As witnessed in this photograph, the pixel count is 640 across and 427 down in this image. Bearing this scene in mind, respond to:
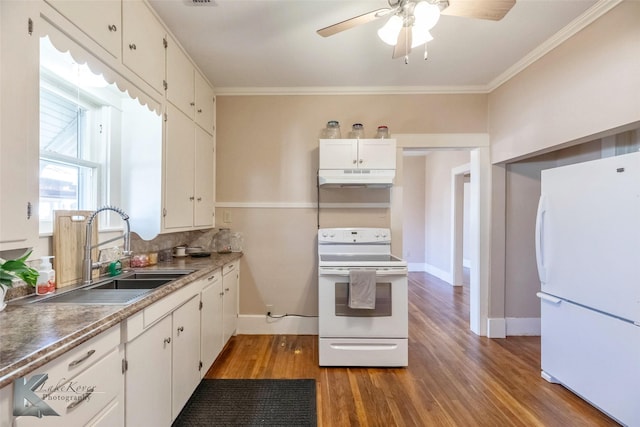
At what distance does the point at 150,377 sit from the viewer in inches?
53.4

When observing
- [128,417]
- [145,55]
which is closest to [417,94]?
[145,55]

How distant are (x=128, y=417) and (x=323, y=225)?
218cm

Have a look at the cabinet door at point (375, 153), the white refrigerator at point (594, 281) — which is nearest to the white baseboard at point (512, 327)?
the white refrigerator at point (594, 281)

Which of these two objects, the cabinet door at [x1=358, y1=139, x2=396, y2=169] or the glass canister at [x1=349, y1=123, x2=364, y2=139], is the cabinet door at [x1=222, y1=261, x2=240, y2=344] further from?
the glass canister at [x1=349, y1=123, x2=364, y2=139]

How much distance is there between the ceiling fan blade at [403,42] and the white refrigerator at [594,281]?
1409mm

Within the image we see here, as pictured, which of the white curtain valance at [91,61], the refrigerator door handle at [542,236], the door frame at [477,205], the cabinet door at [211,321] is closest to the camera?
the white curtain valance at [91,61]

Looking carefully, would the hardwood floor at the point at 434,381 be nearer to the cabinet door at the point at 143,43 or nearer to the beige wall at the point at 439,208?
the cabinet door at the point at 143,43

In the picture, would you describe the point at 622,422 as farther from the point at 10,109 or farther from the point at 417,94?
the point at 10,109

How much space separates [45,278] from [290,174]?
213 centimetres

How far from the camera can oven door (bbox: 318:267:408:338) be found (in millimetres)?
2367

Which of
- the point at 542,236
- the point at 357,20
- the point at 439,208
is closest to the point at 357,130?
the point at 357,20

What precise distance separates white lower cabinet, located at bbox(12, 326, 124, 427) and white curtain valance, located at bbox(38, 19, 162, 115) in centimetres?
122

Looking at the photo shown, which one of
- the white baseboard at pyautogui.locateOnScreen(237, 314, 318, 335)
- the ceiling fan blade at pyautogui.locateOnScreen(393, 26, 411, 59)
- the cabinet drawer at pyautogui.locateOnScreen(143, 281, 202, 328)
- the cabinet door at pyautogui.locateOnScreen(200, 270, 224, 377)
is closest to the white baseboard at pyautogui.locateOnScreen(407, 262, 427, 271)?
the white baseboard at pyautogui.locateOnScreen(237, 314, 318, 335)

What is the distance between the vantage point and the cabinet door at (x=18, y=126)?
3.20 feet
